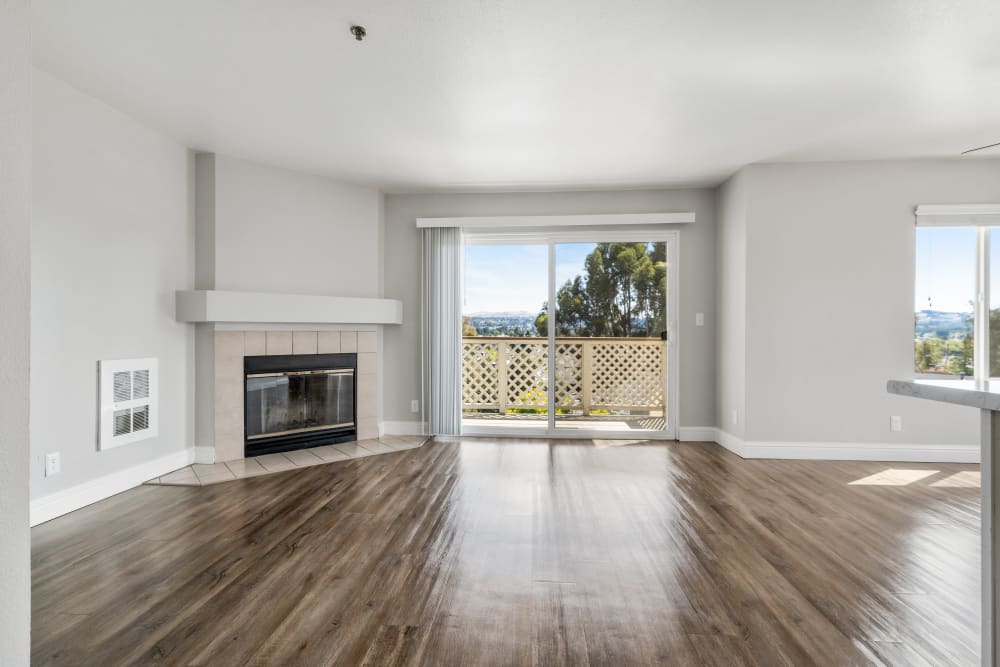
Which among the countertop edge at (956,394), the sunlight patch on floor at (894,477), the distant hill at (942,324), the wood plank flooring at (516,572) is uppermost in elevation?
the distant hill at (942,324)

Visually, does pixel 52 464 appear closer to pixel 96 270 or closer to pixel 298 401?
pixel 96 270

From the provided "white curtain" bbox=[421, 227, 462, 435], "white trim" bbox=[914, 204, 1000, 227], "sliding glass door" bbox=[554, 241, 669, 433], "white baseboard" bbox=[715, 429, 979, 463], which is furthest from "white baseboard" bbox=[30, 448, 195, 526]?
"white trim" bbox=[914, 204, 1000, 227]

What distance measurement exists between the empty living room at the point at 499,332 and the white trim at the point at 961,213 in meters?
0.03

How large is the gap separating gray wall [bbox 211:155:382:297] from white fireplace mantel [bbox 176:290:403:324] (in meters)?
0.19

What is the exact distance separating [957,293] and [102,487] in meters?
6.29

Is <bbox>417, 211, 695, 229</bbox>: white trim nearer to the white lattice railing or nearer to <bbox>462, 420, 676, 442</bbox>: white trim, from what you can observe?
the white lattice railing

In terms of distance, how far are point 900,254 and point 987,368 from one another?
44.2 inches

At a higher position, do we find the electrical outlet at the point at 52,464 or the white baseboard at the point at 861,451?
the electrical outlet at the point at 52,464

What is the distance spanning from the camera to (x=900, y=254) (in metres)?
4.10

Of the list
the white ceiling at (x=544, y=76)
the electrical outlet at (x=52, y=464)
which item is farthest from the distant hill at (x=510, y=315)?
the electrical outlet at (x=52, y=464)

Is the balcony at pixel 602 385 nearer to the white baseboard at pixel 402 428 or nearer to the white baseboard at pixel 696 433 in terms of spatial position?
the white baseboard at pixel 696 433

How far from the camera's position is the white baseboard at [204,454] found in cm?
395

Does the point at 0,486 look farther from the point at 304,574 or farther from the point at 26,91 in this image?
the point at 304,574

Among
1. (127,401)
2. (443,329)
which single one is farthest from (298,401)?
(443,329)
